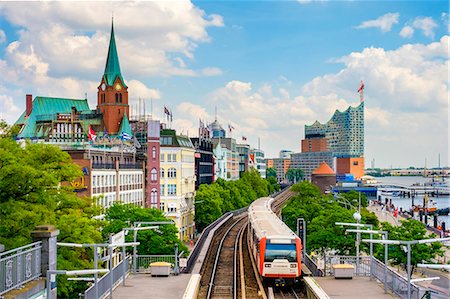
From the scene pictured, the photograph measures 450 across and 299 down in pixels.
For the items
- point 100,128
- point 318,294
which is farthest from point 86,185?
point 100,128

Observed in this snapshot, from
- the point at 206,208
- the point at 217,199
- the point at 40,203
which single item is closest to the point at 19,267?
the point at 40,203

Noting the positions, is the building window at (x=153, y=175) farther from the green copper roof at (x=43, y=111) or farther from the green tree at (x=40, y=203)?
the green tree at (x=40, y=203)

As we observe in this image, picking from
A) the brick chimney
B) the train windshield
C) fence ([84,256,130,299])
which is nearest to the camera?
fence ([84,256,130,299])

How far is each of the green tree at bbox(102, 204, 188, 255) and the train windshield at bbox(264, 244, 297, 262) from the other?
24.6 metres

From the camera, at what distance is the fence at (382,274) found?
2736 centimetres

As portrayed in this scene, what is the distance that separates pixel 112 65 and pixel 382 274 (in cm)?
10981

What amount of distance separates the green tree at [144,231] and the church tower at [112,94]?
64348 mm

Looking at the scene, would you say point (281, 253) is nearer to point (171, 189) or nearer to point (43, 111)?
point (171, 189)

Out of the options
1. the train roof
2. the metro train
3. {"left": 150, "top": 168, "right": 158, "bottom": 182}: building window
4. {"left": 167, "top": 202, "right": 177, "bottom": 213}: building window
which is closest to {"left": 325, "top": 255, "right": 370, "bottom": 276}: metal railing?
the metro train

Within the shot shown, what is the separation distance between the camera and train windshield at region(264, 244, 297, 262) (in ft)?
124

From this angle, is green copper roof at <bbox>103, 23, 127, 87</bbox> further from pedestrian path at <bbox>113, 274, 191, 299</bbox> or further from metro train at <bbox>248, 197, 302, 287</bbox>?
pedestrian path at <bbox>113, 274, 191, 299</bbox>

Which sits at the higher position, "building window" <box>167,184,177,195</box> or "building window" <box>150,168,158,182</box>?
"building window" <box>150,168,158,182</box>

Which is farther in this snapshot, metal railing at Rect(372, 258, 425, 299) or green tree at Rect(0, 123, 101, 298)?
green tree at Rect(0, 123, 101, 298)

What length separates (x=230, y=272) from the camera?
151 ft
